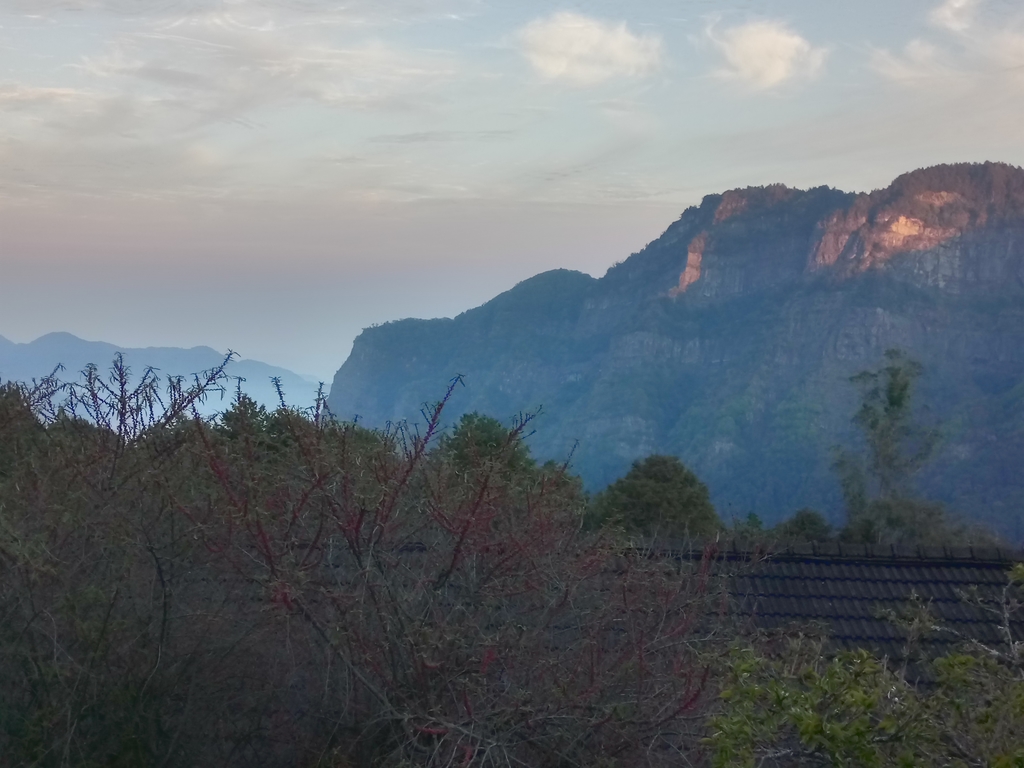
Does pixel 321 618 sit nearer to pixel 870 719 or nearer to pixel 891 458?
pixel 870 719

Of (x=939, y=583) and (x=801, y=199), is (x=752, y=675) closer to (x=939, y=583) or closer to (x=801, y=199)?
(x=939, y=583)

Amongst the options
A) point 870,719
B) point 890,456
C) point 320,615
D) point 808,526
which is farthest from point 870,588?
point 890,456

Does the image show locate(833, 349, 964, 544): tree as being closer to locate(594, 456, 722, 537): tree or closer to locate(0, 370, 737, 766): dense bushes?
locate(594, 456, 722, 537): tree

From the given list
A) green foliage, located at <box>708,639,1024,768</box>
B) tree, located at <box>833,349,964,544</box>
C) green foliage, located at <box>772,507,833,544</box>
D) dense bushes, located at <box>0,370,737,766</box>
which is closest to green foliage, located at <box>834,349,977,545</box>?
tree, located at <box>833,349,964,544</box>

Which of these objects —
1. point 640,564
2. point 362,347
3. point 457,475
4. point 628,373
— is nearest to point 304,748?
point 457,475

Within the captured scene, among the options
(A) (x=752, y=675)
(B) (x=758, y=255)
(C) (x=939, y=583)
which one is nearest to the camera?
(A) (x=752, y=675)

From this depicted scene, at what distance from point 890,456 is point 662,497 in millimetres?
17326

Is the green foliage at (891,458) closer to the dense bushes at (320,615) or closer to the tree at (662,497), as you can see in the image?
the tree at (662,497)

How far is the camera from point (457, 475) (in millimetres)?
5828

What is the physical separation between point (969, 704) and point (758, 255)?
12016 centimetres

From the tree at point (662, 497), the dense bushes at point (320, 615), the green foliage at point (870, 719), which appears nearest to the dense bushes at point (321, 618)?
the dense bushes at point (320, 615)

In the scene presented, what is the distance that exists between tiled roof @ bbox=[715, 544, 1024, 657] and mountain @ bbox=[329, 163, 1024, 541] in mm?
55696

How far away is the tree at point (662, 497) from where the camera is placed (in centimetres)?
2055

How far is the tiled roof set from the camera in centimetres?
837
